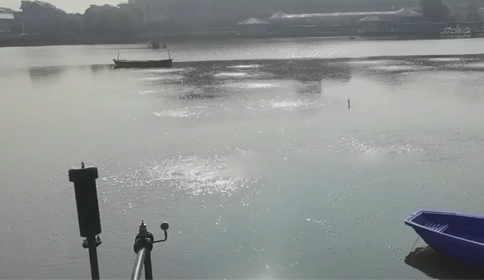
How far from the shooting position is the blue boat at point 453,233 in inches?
252

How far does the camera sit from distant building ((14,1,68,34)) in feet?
306

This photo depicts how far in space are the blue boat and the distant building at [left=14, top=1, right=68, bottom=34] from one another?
94809mm

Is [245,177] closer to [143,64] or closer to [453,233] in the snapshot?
[453,233]

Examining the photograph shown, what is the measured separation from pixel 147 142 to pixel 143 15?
8625cm

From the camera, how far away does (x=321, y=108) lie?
18141 mm

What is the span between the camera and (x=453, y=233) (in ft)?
23.1

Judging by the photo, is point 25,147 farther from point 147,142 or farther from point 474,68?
point 474,68

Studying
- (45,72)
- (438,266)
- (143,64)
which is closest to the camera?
(438,266)

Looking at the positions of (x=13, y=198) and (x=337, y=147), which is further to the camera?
(x=337, y=147)

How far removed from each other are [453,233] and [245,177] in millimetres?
4533

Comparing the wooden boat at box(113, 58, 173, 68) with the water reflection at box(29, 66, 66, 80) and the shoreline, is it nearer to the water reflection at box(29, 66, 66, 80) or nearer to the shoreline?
the water reflection at box(29, 66, 66, 80)

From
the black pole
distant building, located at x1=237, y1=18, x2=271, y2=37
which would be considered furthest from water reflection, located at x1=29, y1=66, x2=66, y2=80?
distant building, located at x1=237, y1=18, x2=271, y2=37

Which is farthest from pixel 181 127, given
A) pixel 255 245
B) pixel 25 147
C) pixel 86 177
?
pixel 86 177

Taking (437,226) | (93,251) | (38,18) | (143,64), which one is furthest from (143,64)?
(38,18)
